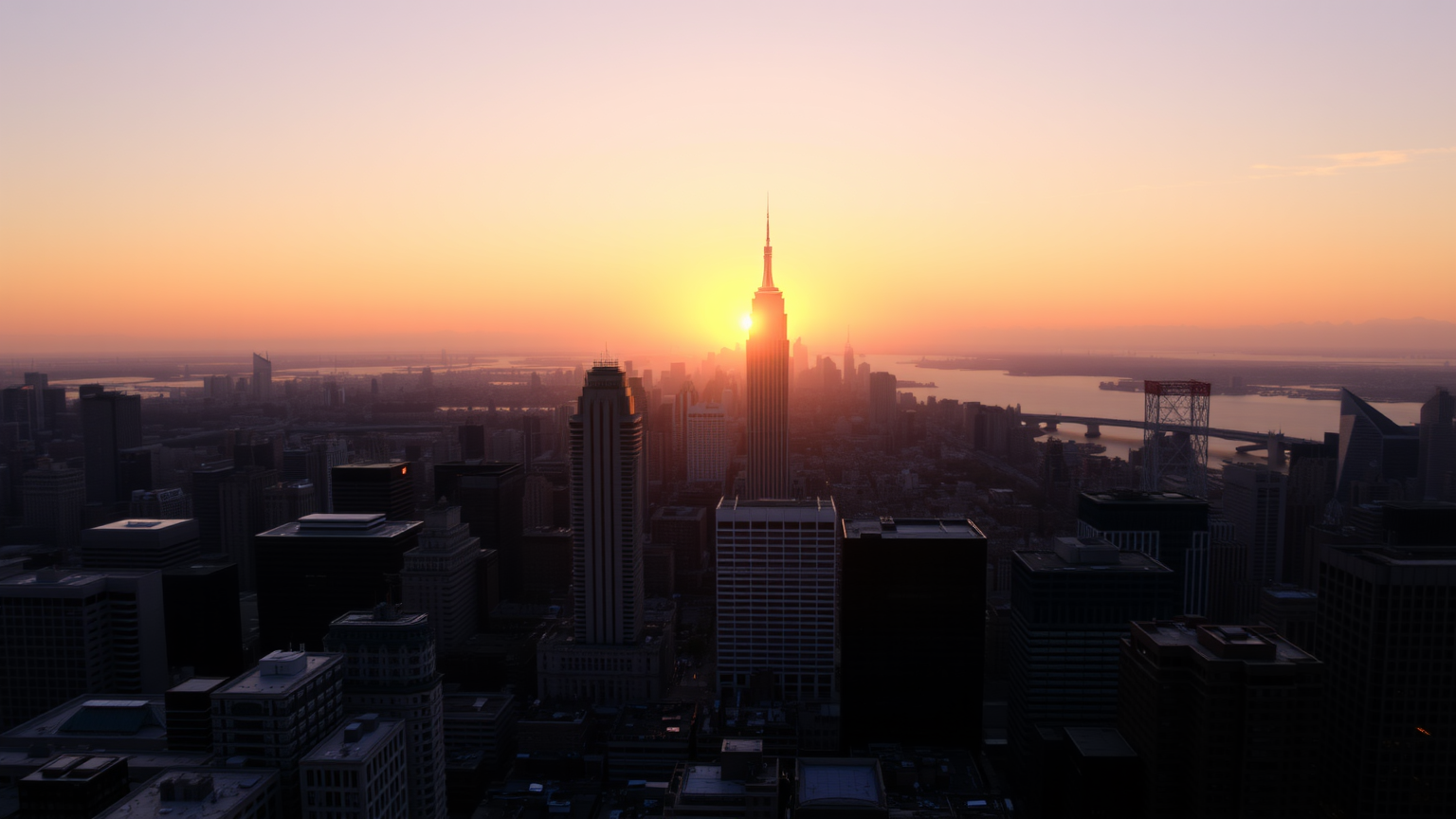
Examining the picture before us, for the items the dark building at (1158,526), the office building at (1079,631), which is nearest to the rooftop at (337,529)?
the office building at (1079,631)

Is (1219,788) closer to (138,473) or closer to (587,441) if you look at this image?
(587,441)

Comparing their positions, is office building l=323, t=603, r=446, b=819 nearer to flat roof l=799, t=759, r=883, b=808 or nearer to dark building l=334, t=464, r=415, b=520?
flat roof l=799, t=759, r=883, b=808

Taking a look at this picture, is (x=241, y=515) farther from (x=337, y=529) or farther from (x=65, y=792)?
(x=65, y=792)

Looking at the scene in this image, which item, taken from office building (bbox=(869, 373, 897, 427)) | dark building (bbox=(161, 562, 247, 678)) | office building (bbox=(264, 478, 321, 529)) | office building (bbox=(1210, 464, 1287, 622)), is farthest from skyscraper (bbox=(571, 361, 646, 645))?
office building (bbox=(869, 373, 897, 427))

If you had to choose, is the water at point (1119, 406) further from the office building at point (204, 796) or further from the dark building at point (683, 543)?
the office building at point (204, 796)

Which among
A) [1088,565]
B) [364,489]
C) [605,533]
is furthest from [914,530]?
[364,489]

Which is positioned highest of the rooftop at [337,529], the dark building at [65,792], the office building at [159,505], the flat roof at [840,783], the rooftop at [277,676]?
the rooftop at [277,676]
